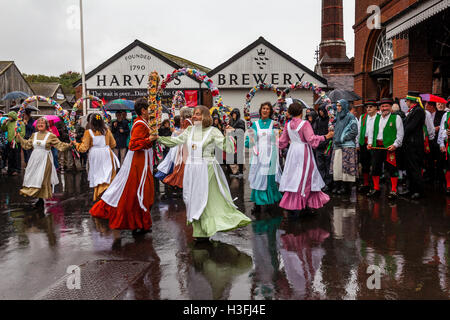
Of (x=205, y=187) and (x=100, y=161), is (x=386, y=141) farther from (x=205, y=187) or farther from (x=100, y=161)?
(x=100, y=161)

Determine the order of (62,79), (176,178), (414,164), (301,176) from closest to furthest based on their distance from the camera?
(301,176)
(414,164)
(176,178)
(62,79)

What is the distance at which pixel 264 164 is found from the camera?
7379 mm

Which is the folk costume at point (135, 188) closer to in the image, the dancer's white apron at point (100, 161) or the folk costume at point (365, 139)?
the dancer's white apron at point (100, 161)

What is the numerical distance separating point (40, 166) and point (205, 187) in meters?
4.15

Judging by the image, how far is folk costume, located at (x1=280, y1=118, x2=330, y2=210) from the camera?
684 centimetres

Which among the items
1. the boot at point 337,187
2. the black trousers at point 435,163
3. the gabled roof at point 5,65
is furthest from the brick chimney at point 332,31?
the boot at point 337,187

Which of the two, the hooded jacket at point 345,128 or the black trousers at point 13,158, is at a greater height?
the hooded jacket at point 345,128

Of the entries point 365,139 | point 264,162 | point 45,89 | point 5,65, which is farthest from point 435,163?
point 45,89

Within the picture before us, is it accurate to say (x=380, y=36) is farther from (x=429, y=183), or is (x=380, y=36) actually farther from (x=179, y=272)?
(x=179, y=272)

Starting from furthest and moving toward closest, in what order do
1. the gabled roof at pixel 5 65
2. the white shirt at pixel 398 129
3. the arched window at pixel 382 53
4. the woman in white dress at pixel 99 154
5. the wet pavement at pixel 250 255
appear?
the gabled roof at pixel 5 65 → the arched window at pixel 382 53 → the woman in white dress at pixel 99 154 → the white shirt at pixel 398 129 → the wet pavement at pixel 250 255

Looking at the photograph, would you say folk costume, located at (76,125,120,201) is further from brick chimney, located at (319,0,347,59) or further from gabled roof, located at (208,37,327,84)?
brick chimney, located at (319,0,347,59)

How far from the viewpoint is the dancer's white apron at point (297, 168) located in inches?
271

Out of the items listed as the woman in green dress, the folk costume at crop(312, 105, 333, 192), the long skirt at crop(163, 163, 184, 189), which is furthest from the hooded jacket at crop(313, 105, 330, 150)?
the woman in green dress

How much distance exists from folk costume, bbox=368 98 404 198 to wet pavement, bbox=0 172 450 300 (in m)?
0.85
